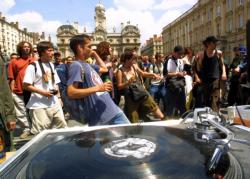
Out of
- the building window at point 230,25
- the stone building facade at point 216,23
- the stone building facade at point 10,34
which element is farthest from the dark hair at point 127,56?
the stone building facade at point 10,34

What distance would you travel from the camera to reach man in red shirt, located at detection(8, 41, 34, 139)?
5.87m

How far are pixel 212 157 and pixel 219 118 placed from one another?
2.08 ft

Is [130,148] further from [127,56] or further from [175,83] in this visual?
[175,83]

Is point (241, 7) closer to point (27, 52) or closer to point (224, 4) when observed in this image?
point (224, 4)

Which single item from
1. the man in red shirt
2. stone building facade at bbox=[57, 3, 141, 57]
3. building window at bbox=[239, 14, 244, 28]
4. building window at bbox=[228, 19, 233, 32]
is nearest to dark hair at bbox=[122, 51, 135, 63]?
the man in red shirt

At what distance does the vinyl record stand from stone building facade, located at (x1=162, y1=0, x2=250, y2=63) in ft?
126

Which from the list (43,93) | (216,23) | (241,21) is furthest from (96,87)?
(216,23)

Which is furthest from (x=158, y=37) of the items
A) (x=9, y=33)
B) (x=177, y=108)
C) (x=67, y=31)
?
(x=177, y=108)

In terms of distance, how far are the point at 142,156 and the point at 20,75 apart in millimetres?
5233

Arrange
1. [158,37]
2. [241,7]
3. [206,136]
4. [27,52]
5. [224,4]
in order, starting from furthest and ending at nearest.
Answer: [158,37]
[224,4]
[241,7]
[27,52]
[206,136]

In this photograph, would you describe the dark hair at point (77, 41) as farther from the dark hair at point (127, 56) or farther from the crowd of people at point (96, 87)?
the dark hair at point (127, 56)

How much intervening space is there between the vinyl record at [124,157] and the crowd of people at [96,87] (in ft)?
4.42

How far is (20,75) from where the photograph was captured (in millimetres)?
5953

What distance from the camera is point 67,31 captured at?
135000mm
